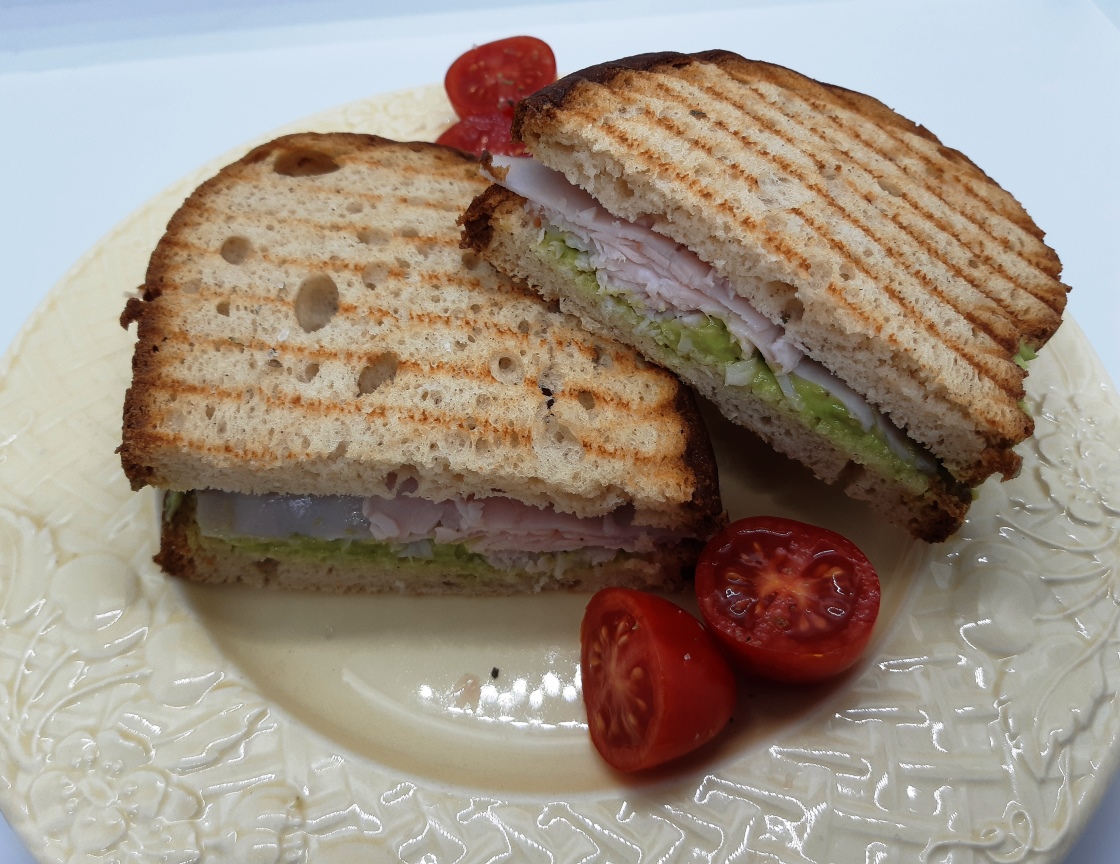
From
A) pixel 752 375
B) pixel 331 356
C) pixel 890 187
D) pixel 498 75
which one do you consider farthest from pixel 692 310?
pixel 498 75

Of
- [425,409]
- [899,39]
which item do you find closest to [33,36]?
[425,409]

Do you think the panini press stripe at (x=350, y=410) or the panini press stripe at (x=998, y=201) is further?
the panini press stripe at (x=998, y=201)

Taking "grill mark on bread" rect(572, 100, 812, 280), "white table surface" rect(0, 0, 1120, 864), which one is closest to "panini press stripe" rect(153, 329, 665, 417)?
"grill mark on bread" rect(572, 100, 812, 280)

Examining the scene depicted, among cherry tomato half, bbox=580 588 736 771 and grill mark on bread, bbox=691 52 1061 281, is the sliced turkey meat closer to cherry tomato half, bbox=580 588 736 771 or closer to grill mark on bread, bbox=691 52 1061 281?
cherry tomato half, bbox=580 588 736 771

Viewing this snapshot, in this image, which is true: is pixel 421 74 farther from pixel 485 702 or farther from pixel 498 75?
pixel 485 702

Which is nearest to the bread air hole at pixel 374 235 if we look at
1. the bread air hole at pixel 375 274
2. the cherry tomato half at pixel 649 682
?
the bread air hole at pixel 375 274

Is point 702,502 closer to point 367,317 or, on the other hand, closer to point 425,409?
point 425,409

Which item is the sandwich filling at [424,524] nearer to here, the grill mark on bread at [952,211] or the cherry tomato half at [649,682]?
the cherry tomato half at [649,682]
